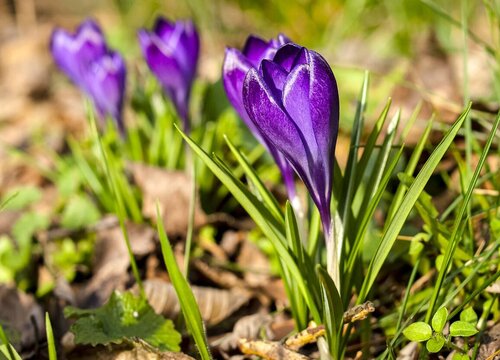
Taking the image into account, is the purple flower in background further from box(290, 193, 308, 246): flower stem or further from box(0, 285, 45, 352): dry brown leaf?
box(290, 193, 308, 246): flower stem

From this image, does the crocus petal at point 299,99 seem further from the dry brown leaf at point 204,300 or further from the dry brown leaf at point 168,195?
the dry brown leaf at point 168,195

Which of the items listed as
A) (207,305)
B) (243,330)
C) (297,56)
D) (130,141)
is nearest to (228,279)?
(207,305)

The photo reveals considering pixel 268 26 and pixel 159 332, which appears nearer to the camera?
pixel 159 332

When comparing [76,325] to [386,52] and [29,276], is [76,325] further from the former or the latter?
[386,52]

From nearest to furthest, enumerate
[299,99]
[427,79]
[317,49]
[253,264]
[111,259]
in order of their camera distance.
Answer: [299,99], [111,259], [253,264], [427,79], [317,49]

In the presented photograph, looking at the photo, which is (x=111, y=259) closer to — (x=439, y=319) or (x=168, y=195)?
(x=168, y=195)

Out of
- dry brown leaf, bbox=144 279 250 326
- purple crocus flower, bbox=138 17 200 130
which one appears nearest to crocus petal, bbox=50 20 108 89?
purple crocus flower, bbox=138 17 200 130

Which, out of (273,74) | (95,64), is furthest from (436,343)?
(95,64)
